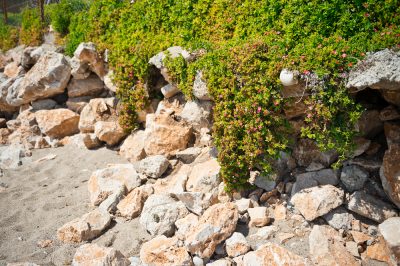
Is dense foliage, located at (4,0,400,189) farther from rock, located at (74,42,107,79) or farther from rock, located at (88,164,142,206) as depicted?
rock, located at (74,42,107,79)

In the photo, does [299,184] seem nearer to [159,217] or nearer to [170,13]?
[159,217]

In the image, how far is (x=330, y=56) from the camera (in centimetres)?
441

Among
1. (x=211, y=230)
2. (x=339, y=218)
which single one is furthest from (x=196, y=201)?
(x=339, y=218)

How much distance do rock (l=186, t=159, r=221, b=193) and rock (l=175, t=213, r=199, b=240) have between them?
0.56 meters

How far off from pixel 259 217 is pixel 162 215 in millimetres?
1565

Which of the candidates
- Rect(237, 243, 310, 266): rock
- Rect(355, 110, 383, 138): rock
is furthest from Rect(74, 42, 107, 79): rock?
Rect(355, 110, 383, 138): rock

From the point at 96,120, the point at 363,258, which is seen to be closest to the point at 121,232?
the point at 363,258

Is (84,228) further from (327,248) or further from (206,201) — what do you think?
(327,248)

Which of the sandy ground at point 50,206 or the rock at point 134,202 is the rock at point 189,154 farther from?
the sandy ground at point 50,206

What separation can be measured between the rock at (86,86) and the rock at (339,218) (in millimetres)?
7198

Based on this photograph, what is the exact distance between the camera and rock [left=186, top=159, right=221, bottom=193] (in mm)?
5531

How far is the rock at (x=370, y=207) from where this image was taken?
4.44 metres

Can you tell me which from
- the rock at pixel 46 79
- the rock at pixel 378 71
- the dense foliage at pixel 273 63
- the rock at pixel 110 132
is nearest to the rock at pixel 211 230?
the dense foliage at pixel 273 63

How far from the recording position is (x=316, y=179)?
4.95m
